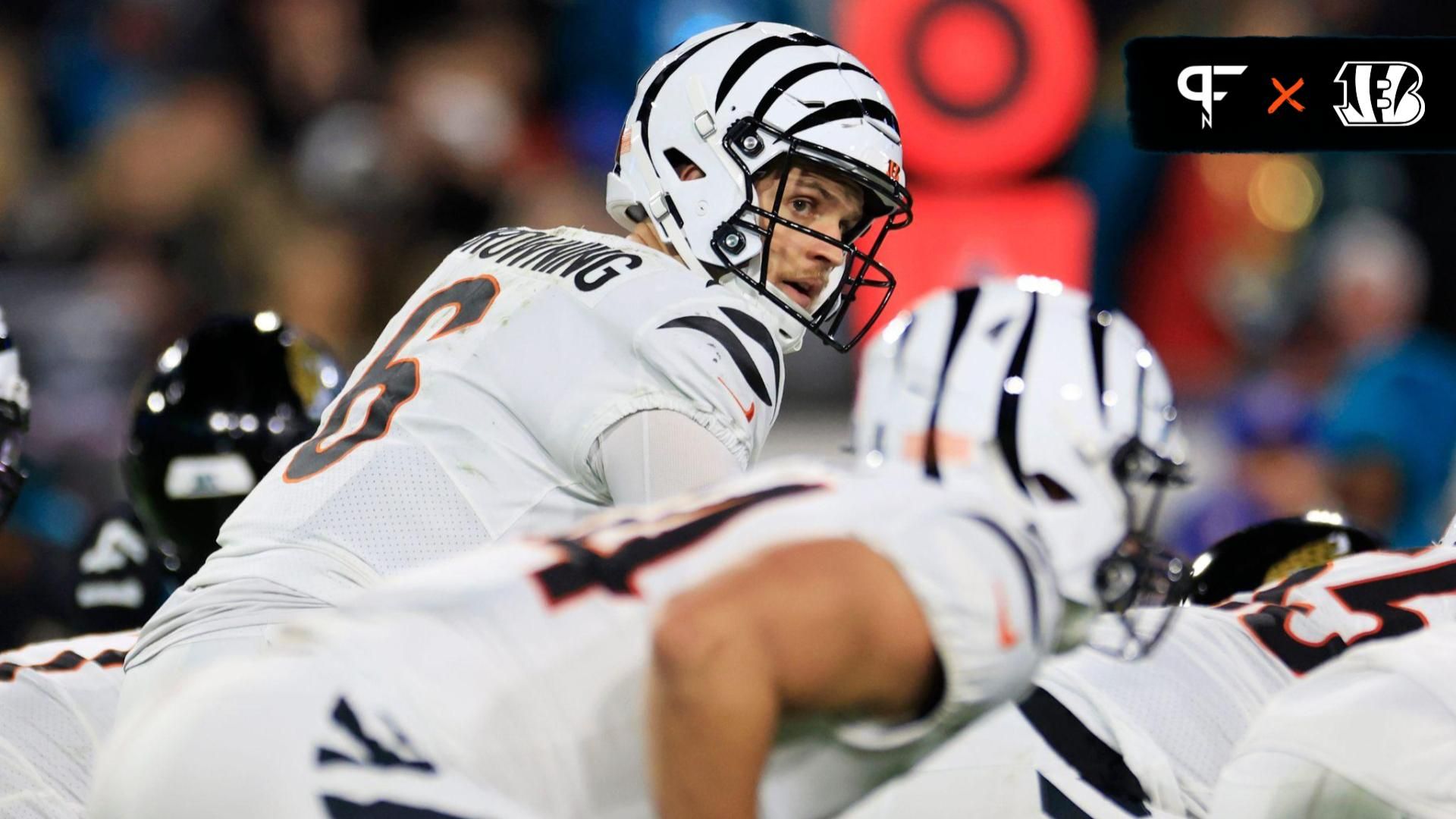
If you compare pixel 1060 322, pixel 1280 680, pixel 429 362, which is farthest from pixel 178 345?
pixel 1280 680

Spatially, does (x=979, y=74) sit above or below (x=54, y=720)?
above

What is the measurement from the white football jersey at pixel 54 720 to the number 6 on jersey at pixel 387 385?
1.97ft

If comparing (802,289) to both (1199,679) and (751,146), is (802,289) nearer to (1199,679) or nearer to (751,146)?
(751,146)

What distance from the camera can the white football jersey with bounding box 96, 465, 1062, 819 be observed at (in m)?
1.52

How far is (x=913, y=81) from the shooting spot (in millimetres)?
6945

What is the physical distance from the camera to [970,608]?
1.51 m

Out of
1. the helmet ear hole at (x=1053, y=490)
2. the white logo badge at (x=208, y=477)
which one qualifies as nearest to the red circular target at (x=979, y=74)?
the white logo badge at (x=208, y=477)

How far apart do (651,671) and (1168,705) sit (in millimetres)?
1155

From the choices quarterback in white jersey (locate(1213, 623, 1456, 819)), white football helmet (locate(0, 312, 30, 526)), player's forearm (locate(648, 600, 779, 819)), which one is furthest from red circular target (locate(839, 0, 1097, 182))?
player's forearm (locate(648, 600, 779, 819))

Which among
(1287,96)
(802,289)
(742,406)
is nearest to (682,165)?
(802,289)

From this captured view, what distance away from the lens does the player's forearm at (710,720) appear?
4.62ft

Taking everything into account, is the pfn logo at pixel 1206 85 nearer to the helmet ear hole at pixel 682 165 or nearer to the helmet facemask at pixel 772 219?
the helmet facemask at pixel 772 219

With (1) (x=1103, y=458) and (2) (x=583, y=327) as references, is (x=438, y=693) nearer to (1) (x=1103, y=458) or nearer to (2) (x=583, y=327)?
(2) (x=583, y=327)

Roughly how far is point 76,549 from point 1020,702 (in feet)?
8.11
